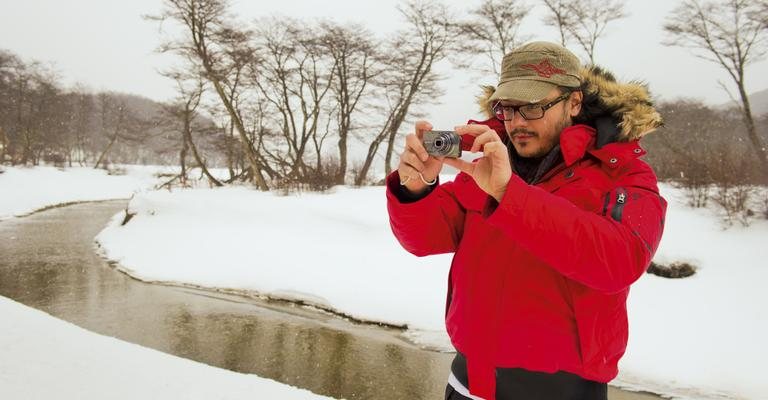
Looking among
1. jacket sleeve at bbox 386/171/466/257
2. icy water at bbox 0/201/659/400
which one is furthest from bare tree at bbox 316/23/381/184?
jacket sleeve at bbox 386/171/466/257

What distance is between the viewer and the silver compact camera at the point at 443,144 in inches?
41.9

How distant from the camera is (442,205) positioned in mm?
1374

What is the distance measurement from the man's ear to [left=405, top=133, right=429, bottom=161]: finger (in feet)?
1.58

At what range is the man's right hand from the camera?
1.13 meters

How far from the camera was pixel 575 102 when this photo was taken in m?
1.27

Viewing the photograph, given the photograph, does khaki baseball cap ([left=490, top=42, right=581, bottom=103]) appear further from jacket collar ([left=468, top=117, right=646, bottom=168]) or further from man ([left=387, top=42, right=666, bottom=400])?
jacket collar ([left=468, top=117, right=646, bottom=168])

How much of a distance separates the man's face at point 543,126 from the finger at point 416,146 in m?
0.31

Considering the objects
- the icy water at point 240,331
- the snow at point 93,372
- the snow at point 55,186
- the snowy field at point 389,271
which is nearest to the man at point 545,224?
the snow at point 93,372

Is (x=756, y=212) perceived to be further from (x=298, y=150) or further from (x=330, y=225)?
(x=298, y=150)

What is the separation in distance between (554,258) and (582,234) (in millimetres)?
75

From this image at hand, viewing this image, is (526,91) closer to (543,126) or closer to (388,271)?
(543,126)

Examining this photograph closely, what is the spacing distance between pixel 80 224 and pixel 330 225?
11.4 meters

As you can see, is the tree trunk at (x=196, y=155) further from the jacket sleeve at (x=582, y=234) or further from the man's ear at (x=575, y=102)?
the jacket sleeve at (x=582, y=234)

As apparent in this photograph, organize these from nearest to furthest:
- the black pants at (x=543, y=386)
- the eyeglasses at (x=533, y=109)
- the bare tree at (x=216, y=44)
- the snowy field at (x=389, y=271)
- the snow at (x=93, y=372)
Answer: the black pants at (x=543, y=386), the eyeglasses at (x=533, y=109), the snow at (x=93, y=372), the snowy field at (x=389, y=271), the bare tree at (x=216, y=44)
